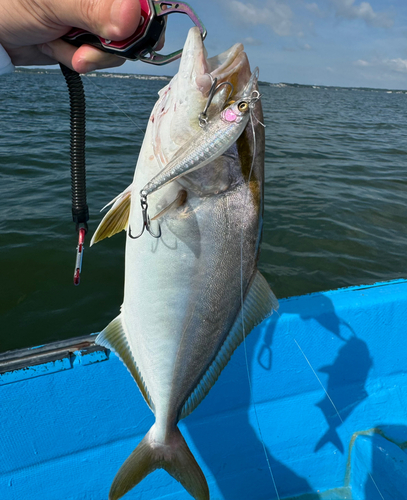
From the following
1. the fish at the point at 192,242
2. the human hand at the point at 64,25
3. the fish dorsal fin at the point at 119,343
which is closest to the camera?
the human hand at the point at 64,25

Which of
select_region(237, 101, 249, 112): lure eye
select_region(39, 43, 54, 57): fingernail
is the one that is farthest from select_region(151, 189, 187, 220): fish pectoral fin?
select_region(39, 43, 54, 57): fingernail

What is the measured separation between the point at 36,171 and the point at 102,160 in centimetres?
190

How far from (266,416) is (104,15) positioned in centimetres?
223

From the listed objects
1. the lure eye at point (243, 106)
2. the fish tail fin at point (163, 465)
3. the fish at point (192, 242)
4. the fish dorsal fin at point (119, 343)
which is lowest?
the fish tail fin at point (163, 465)

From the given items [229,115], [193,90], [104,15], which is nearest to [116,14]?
[104,15]

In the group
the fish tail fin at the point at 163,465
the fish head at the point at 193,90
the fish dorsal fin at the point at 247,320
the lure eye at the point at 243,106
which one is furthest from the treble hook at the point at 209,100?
the fish tail fin at the point at 163,465

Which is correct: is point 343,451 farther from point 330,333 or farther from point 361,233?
point 361,233

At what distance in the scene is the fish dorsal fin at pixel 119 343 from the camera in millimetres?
1537

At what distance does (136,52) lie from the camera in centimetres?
135

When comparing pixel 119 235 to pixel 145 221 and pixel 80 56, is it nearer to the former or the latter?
pixel 80 56

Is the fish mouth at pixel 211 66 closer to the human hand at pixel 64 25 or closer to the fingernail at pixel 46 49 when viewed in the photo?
the human hand at pixel 64 25

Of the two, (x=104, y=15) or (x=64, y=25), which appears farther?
(x=64, y=25)

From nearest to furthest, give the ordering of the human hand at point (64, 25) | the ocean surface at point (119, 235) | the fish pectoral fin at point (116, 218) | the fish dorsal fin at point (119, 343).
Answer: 1. the human hand at point (64, 25)
2. the fish pectoral fin at point (116, 218)
3. the fish dorsal fin at point (119, 343)
4. the ocean surface at point (119, 235)

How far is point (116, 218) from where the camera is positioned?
1.47 metres
